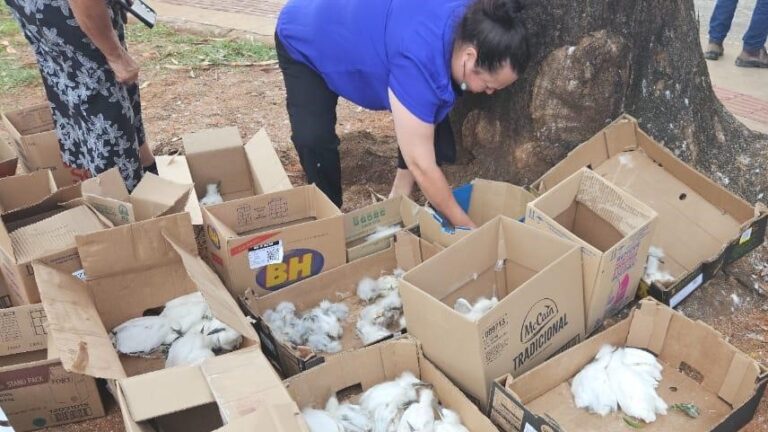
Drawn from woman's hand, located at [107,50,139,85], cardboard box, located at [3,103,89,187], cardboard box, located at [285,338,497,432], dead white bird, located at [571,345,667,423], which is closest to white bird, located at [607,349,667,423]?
dead white bird, located at [571,345,667,423]

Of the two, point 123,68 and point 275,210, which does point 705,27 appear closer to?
point 275,210

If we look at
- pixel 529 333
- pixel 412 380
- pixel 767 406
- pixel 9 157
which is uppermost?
pixel 9 157

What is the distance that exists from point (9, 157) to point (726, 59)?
5.59 meters

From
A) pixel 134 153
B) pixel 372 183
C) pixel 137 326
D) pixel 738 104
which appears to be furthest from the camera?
pixel 738 104

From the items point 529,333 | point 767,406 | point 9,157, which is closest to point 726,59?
point 767,406

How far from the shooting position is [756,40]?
18.4 ft

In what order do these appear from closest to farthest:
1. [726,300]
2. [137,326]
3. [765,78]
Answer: [137,326] < [726,300] < [765,78]

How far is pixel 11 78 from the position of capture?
5.88m

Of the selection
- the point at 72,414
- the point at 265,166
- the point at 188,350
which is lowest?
the point at 72,414

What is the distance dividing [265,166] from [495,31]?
1.34 m

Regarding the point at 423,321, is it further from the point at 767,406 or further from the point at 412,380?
the point at 767,406

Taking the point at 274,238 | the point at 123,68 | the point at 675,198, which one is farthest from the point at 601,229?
the point at 123,68

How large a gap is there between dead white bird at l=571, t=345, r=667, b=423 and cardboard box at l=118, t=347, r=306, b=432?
1.03 meters

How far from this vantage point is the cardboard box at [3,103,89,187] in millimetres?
3348
